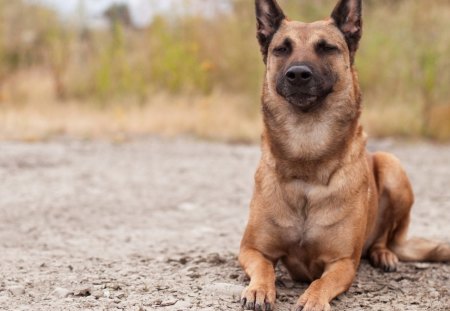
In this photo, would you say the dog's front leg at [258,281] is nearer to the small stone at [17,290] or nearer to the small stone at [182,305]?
the small stone at [182,305]

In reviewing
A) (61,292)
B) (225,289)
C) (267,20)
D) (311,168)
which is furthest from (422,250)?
(61,292)

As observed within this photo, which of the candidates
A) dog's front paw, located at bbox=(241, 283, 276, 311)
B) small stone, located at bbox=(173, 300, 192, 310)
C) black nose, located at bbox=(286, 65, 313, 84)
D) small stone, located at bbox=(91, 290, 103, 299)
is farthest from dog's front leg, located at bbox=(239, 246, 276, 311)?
black nose, located at bbox=(286, 65, 313, 84)

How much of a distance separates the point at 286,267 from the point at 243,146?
265 inches

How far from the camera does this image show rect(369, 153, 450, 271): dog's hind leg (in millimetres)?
5086

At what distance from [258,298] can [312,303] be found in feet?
0.89

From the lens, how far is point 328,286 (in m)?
4.01

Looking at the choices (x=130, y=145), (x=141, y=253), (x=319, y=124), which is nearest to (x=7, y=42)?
(x=130, y=145)

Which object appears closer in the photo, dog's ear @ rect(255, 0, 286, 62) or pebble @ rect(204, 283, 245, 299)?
pebble @ rect(204, 283, 245, 299)

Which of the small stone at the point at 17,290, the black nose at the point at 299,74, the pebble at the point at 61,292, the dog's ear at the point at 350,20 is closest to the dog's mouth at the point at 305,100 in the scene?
the black nose at the point at 299,74

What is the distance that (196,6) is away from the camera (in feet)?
47.3

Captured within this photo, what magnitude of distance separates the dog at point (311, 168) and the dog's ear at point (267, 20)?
128 millimetres

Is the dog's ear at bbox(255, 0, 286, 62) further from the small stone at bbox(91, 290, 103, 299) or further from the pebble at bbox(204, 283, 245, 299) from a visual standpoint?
the small stone at bbox(91, 290, 103, 299)

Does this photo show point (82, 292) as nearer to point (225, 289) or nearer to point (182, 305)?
point (182, 305)

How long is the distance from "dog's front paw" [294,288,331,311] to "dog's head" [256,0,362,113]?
1114 mm
